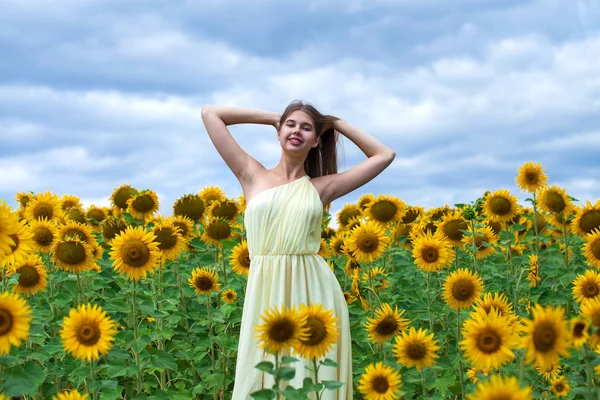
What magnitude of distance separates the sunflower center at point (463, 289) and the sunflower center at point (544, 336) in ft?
7.16

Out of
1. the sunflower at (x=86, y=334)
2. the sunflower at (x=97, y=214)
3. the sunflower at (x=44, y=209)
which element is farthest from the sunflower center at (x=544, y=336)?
the sunflower at (x=97, y=214)

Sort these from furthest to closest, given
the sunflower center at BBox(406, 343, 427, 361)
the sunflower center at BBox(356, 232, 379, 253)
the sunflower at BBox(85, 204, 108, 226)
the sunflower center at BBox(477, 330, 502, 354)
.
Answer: the sunflower at BBox(85, 204, 108, 226) < the sunflower center at BBox(356, 232, 379, 253) < the sunflower center at BBox(406, 343, 427, 361) < the sunflower center at BBox(477, 330, 502, 354)

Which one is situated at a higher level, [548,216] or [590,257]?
[548,216]

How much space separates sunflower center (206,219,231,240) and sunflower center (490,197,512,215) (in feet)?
8.05

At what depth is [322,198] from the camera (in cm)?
511

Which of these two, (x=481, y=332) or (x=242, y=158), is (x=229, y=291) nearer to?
(x=242, y=158)

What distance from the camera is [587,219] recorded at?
21.9ft

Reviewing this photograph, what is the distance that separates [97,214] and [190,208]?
250 cm

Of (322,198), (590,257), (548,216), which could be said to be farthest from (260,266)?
(548,216)

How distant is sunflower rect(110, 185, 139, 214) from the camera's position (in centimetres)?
877

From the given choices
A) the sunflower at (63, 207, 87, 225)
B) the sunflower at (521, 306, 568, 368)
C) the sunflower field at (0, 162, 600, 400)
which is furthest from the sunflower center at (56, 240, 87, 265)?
the sunflower at (521, 306, 568, 368)

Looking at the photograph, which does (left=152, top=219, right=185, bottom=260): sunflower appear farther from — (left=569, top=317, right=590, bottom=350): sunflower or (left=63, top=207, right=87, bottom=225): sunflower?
(left=569, top=317, right=590, bottom=350): sunflower

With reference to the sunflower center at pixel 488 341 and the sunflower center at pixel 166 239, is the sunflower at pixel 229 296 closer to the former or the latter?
the sunflower center at pixel 166 239

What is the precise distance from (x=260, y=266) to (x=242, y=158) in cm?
83
